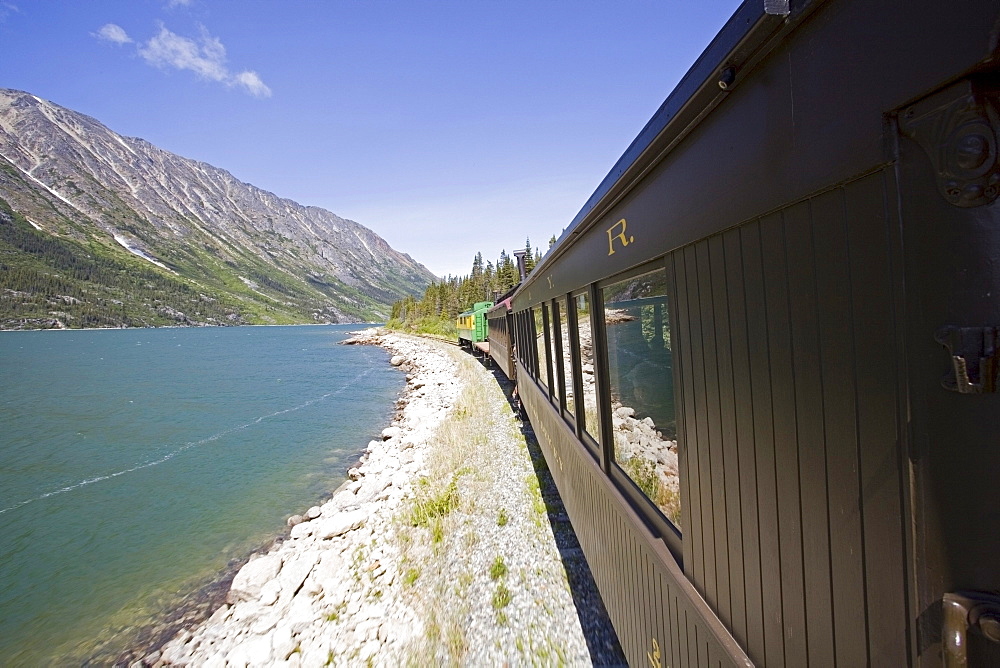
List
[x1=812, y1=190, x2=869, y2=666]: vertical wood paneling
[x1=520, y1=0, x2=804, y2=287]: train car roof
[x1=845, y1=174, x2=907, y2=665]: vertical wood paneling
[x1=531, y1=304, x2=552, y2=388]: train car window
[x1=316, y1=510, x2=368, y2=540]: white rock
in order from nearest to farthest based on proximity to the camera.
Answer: [x1=845, y1=174, x2=907, y2=665]: vertical wood paneling → [x1=812, y1=190, x2=869, y2=666]: vertical wood paneling → [x1=520, y1=0, x2=804, y2=287]: train car roof → [x1=531, y1=304, x2=552, y2=388]: train car window → [x1=316, y1=510, x2=368, y2=540]: white rock

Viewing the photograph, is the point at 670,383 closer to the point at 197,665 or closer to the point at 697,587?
the point at 697,587

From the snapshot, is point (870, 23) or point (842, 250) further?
point (842, 250)

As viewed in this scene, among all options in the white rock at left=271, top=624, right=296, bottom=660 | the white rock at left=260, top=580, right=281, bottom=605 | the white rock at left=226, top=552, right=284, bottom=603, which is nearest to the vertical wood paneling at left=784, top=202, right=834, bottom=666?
the white rock at left=271, top=624, right=296, bottom=660

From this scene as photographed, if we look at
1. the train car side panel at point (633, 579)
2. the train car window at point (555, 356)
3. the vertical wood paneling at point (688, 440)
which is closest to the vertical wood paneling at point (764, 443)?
the train car side panel at point (633, 579)

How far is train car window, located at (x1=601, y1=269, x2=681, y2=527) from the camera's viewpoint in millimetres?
2004

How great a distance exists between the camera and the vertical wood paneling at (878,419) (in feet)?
2.73

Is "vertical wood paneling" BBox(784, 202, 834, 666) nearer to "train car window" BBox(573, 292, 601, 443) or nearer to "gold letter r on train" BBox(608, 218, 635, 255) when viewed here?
"gold letter r on train" BBox(608, 218, 635, 255)

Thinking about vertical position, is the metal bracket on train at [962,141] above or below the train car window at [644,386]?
above

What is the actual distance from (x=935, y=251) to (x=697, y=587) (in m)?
1.47

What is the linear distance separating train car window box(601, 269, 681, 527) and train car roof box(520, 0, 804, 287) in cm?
49

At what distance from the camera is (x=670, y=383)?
77.5 inches

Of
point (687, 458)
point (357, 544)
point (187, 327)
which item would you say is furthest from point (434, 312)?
point (187, 327)

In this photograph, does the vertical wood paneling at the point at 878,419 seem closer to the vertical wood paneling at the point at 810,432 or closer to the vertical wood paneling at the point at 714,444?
the vertical wood paneling at the point at 810,432

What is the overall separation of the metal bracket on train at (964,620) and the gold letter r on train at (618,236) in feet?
5.48
